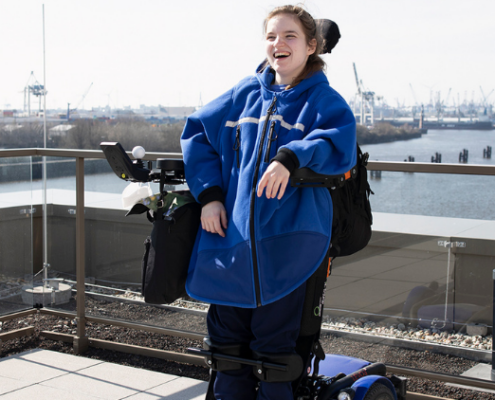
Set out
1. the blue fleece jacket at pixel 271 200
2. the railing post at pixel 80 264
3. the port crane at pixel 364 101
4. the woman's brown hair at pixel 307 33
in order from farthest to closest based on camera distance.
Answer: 1. the port crane at pixel 364 101
2. the railing post at pixel 80 264
3. the woman's brown hair at pixel 307 33
4. the blue fleece jacket at pixel 271 200

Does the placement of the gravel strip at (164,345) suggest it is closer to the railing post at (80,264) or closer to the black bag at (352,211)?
the railing post at (80,264)

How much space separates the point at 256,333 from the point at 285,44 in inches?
34.2

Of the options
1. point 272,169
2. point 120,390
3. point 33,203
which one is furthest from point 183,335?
point 272,169

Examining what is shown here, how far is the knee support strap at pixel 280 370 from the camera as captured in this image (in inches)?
67.3

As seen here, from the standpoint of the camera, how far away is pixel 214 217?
173 centimetres

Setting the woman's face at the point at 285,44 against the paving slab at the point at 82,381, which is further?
the paving slab at the point at 82,381

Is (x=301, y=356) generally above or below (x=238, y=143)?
below

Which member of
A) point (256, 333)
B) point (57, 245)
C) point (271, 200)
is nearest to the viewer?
point (271, 200)

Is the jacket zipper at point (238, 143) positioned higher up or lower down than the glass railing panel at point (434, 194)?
higher up

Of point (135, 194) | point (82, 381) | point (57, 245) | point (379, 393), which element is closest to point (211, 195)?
point (135, 194)

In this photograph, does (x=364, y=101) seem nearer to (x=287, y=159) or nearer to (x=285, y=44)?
(x=285, y=44)

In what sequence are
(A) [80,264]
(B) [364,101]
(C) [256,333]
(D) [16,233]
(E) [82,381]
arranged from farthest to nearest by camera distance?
(B) [364,101]
(D) [16,233]
(A) [80,264]
(E) [82,381]
(C) [256,333]

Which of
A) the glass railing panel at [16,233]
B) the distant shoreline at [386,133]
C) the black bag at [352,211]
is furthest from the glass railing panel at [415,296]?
the distant shoreline at [386,133]

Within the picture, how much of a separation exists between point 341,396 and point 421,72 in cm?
5269
